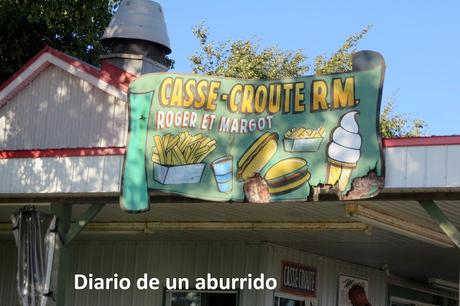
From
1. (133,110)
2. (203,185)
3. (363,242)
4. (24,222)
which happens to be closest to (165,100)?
(133,110)

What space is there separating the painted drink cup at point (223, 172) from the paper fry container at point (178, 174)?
0.58 feet

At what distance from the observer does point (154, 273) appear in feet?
48.8

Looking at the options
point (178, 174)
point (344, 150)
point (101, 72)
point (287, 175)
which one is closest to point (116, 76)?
point (101, 72)

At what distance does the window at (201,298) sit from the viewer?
14086 mm

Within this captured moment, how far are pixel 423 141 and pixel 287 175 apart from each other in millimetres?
1543

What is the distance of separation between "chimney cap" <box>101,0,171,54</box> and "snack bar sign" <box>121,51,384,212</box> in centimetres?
713

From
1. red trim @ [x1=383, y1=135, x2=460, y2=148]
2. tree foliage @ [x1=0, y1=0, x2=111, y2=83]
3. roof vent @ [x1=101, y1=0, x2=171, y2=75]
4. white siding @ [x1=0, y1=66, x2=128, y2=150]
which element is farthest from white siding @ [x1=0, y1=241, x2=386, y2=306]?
tree foliage @ [x1=0, y1=0, x2=111, y2=83]

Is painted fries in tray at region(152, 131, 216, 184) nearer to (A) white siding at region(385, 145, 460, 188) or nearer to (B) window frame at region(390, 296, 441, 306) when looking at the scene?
(A) white siding at region(385, 145, 460, 188)

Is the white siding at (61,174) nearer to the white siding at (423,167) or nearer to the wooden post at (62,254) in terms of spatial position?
the wooden post at (62,254)

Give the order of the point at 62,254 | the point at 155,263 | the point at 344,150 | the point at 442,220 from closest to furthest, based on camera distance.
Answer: the point at 442,220 < the point at 344,150 < the point at 62,254 < the point at 155,263

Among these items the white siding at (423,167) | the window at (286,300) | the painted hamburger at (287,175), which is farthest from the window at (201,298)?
the white siding at (423,167)

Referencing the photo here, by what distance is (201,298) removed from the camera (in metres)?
14.3

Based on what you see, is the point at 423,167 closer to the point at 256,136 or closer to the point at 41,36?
the point at 256,136

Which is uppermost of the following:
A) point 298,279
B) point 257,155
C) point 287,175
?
point 257,155
